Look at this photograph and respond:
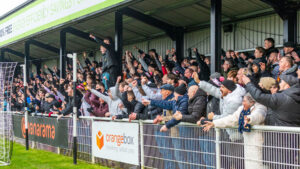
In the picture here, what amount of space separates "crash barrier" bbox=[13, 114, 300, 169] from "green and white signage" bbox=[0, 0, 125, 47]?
4.03 meters

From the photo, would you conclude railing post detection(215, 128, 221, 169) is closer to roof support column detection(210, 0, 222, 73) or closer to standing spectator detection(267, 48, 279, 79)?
standing spectator detection(267, 48, 279, 79)

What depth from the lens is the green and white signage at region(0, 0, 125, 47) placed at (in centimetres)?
1206

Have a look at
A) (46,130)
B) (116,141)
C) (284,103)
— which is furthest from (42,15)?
(284,103)

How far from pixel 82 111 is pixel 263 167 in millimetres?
6520

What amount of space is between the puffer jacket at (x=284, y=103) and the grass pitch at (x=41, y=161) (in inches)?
188

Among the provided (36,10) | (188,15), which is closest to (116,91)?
(188,15)

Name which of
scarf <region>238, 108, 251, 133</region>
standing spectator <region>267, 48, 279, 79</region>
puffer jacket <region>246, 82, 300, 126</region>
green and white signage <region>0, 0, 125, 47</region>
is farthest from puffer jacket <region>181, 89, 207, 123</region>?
green and white signage <region>0, 0, 125, 47</region>

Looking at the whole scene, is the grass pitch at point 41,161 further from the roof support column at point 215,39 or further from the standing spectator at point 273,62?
the standing spectator at point 273,62

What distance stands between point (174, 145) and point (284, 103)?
2309 mm

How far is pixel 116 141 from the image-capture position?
7879mm

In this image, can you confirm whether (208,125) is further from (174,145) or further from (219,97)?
(174,145)

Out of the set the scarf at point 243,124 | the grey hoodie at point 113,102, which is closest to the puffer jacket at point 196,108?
the scarf at point 243,124

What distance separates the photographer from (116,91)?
29.6 ft

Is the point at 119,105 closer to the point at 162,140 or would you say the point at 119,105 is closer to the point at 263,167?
the point at 162,140
